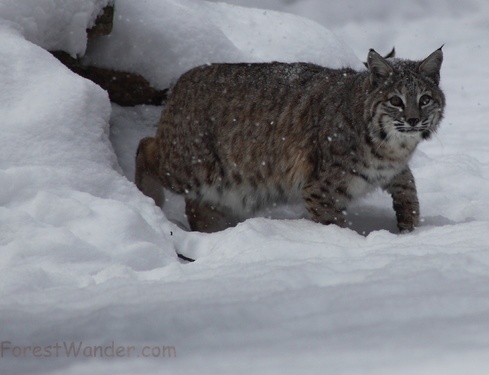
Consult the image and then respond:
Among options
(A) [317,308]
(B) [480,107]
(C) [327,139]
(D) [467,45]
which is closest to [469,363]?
(A) [317,308]

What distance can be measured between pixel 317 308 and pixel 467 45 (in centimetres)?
1062

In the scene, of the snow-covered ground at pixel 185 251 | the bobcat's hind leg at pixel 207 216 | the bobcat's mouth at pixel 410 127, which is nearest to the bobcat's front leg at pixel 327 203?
the snow-covered ground at pixel 185 251

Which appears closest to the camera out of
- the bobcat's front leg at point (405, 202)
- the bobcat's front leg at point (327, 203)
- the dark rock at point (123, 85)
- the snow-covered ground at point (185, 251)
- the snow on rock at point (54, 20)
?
the snow-covered ground at point (185, 251)

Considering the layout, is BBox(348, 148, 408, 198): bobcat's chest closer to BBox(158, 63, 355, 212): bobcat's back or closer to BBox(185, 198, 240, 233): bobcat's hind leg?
BBox(158, 63, 355, 212): bobcat's back

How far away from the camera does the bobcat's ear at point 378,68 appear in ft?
16.6

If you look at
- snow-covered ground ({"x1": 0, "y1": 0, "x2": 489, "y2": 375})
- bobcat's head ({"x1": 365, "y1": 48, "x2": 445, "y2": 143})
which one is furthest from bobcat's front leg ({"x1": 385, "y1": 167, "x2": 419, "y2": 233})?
bobcat's head ({"x1": 365, "y1": 48, "x2": 445, "y2": 143})

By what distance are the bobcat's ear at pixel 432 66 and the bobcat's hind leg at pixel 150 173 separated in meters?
1.96

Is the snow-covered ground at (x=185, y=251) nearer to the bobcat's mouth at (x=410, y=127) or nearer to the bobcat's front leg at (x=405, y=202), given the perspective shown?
the bobcat's front leg at (x=405, y=202)

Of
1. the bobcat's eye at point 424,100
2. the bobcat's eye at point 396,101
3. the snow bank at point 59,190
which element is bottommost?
the snow bank at point 59,190

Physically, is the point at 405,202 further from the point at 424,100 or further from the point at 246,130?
the point at 246,130

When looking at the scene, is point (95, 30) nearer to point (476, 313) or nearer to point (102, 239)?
point (102, 239)

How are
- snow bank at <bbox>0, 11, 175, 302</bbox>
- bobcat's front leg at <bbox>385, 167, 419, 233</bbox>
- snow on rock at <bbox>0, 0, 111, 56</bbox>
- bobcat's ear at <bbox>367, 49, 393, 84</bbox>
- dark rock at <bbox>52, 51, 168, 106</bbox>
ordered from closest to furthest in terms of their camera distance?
snow bank at <bbox>0, 11, 175, 302</bbox> < bobcat's ear at <bbox>367, 49, 393, 84</bbox> < bobcat's front leg at <bbox>385, 167, 419, 233</bbox> < snow on rock at <bbox>0, 0, 111, 56</bbox> < dark rock at <bbox>52, 51, 168, 106</bbox>

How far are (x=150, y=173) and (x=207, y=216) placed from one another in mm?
512

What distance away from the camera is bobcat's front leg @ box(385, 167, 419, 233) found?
5402 mm
